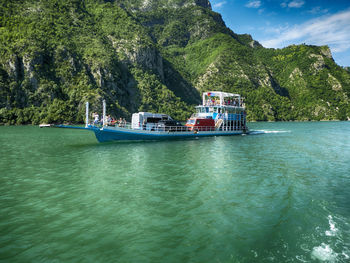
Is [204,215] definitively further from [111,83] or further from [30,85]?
[111,83]

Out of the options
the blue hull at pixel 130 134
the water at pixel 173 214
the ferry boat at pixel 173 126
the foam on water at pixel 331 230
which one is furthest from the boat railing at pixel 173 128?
the foam on water at pixel 331 230

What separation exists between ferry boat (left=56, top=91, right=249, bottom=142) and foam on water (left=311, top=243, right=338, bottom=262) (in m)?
29.8

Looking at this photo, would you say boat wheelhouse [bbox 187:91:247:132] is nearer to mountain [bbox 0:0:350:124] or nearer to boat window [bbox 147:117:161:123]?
boat window [bbox 147:117:161:123]

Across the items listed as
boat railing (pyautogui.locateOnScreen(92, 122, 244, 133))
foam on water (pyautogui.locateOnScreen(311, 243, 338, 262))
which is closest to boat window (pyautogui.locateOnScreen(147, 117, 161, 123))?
boat railing (pyautogui.locateOnScreen(92, 122, 244, 133))

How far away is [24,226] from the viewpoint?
31.7ft

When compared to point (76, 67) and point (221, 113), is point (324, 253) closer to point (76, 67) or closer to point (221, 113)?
point (221, 113)

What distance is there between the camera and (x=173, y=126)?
44219mm

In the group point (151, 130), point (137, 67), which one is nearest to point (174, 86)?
point (137, 67)

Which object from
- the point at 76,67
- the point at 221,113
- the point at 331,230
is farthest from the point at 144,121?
the point at 76,67

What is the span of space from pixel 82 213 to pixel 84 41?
161104 mm

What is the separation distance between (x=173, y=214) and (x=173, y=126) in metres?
33.5

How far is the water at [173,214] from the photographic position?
8016mm

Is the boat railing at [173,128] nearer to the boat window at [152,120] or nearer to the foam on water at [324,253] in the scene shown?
the boat window at [152,120]

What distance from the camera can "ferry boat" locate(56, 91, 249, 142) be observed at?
37625 millimetres
